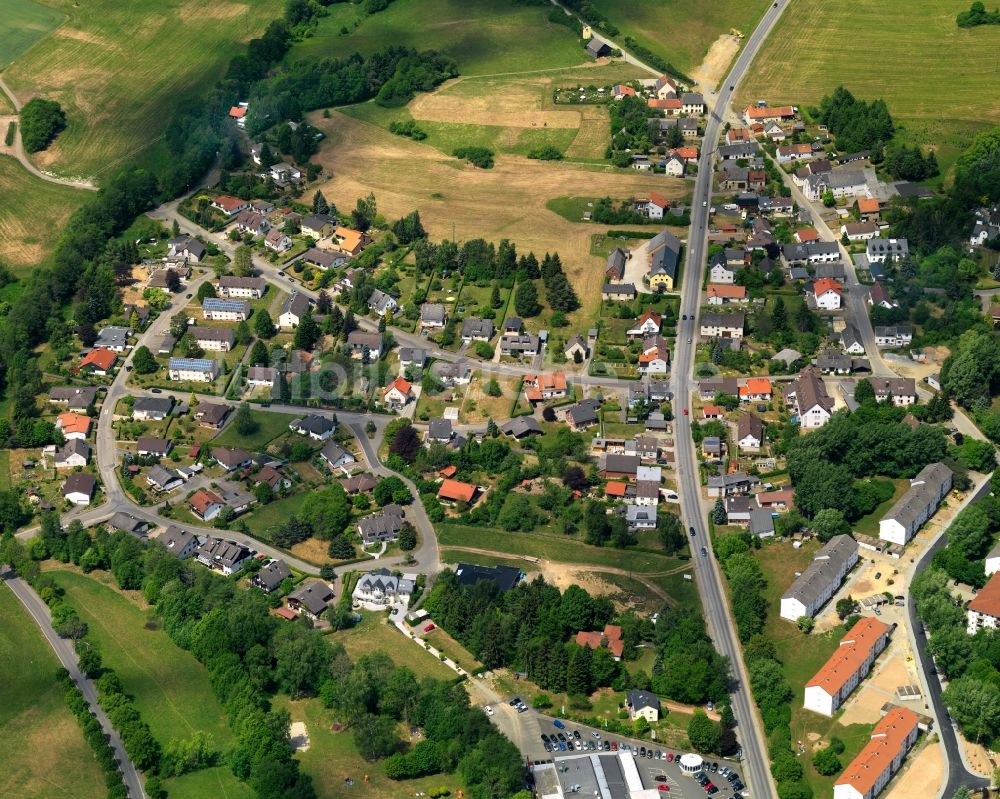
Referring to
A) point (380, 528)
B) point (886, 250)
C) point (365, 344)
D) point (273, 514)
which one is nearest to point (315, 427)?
point (273, 514)

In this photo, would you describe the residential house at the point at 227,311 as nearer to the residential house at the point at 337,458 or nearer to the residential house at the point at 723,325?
the residential house at the point at 337,458

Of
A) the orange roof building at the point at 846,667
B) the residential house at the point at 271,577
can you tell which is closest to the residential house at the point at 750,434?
the orange roof building at the point at 846,667

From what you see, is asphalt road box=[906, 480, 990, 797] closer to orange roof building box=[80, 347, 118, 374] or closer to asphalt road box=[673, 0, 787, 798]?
asphalt road box=[673, 0, 787, 798]

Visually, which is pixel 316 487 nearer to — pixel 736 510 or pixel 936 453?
pixel 736 510

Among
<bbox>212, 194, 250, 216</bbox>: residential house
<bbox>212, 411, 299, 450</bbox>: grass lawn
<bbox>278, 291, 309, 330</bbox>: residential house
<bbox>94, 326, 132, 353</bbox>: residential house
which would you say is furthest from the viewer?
<bbox>212, 194, 250, 216</bbox>: residential house

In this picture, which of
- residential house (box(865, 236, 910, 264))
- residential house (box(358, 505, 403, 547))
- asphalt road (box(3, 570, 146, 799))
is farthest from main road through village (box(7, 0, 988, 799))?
residential house (box(865, 236, 910, 264))

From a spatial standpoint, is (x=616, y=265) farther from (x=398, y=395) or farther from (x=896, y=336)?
(x=398, y=395)

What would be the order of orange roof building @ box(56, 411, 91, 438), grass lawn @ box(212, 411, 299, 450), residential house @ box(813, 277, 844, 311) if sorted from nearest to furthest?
grass lawn @ box(212, 411, 299, 450), orange roof building @ box(56, 411, 91, 438), residential house @ box(813, 277, 844, 311)
